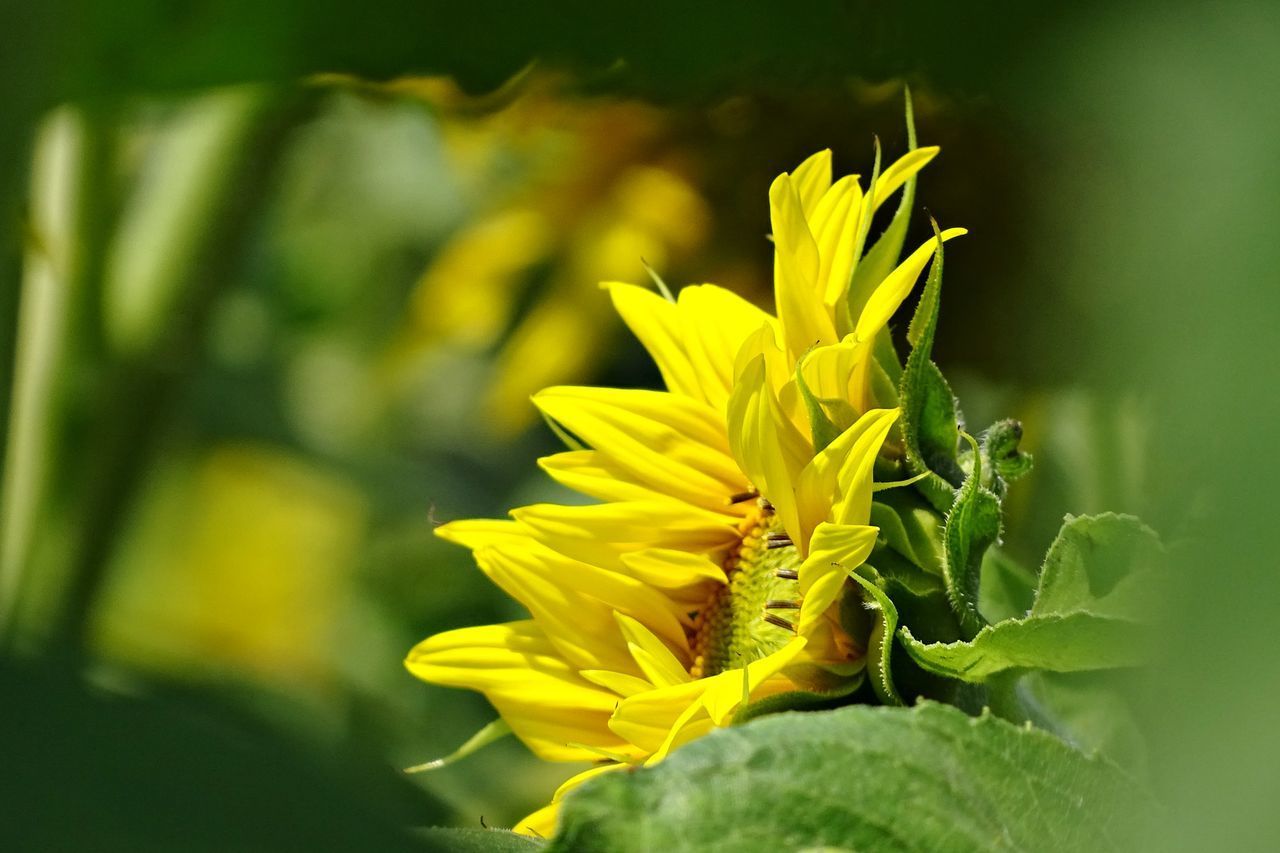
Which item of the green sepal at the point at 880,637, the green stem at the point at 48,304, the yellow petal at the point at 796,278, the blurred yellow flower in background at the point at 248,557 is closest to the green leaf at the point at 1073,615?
the green sepal at the point at 880,637

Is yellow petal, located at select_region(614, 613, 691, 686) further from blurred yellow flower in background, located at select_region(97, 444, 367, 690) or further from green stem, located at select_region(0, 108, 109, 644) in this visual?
blurred yellow flower in background, located at select_region(97, 444, 367, 690)

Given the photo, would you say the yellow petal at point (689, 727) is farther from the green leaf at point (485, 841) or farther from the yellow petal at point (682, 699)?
the green leaf at point (485, 841)

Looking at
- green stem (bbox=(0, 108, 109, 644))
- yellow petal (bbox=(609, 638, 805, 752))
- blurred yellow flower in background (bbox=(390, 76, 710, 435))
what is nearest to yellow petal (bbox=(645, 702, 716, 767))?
yellow petal (bbox=(609, 638, 805, 752))

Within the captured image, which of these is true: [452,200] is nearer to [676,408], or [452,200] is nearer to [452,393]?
[452,393]

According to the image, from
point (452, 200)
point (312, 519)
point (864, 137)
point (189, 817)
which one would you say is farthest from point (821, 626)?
point (312, 519)

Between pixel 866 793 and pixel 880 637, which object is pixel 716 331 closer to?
→ pixel 880 637

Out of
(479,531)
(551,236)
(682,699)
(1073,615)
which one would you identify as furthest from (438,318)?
(1073,615)
